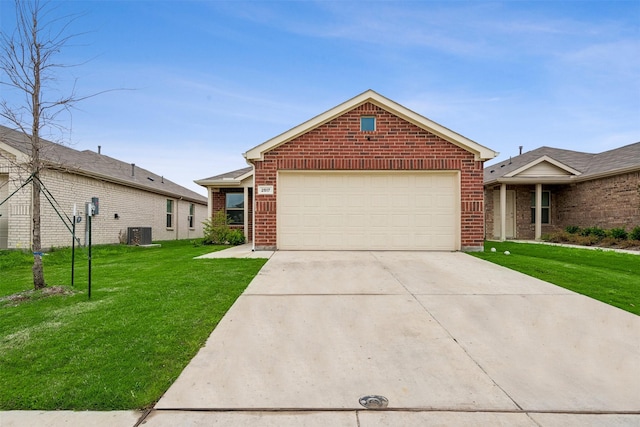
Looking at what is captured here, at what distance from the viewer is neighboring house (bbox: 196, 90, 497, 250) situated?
10195 millimetres

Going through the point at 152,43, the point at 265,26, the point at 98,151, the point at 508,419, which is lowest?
the point at 508,419

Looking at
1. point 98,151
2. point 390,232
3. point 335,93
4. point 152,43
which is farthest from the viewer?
point 98,151

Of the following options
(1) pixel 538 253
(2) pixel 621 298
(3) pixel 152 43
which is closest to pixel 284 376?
(2) pixel 621 298

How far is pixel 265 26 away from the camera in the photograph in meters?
13.0

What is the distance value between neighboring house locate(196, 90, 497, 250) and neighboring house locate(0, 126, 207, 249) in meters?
5.31

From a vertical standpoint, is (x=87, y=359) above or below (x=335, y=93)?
below

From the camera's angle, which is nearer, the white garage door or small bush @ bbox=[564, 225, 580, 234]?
the white garage door

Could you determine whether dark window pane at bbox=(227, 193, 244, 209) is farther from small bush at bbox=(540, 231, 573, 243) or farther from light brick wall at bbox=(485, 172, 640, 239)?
small bush at bbox=(540, 231, 573, 243)

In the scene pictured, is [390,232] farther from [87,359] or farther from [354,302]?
[87,359]

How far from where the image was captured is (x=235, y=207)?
15852 millimetres

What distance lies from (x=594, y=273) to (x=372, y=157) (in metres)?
6.16

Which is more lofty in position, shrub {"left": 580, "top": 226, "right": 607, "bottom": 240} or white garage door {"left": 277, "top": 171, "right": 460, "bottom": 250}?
white garage door {"left": 277, "top": 171, "right": 460, "bottom": 250}

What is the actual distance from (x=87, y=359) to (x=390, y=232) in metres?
8.51

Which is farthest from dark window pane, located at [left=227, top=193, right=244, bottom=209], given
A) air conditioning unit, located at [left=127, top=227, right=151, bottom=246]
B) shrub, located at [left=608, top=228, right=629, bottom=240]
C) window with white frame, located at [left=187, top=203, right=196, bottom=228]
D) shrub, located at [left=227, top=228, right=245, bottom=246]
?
shrub, located at [left=608, top=228, right=629, bottom=240]
